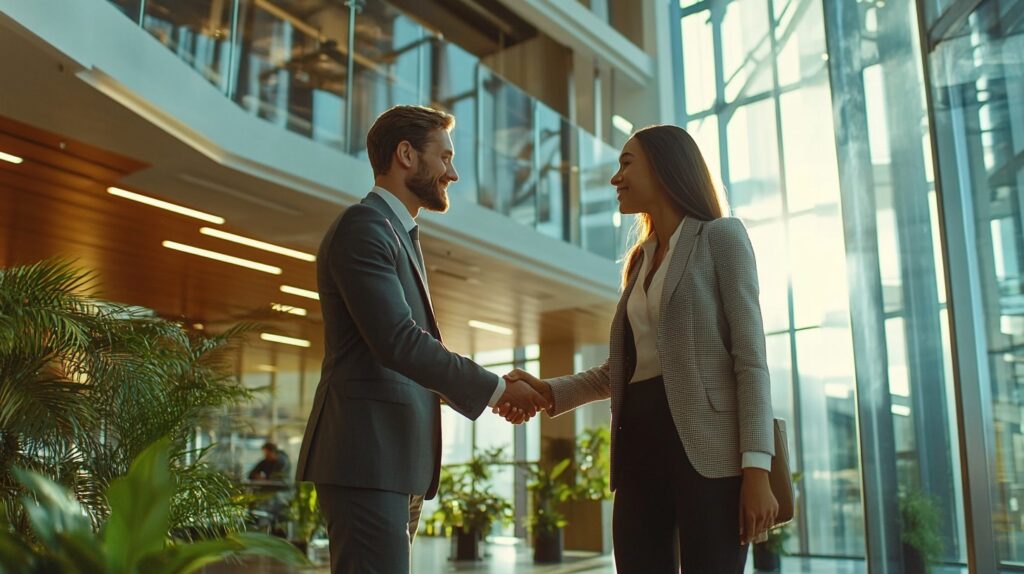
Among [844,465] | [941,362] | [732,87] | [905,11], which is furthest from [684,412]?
[732,87]

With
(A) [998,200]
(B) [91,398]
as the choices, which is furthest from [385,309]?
(B) [91,398]

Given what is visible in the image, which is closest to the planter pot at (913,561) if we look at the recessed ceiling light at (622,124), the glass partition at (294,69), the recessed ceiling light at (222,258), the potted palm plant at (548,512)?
the glass partition at (294,69)

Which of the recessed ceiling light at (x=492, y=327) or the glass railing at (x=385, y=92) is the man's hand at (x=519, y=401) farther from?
the recessed ceiling light at (x=492, y=327)

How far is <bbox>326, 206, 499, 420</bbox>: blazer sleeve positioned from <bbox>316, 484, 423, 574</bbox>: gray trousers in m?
0.30

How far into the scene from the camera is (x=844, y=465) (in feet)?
41.3

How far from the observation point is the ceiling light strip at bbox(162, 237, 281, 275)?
8719 mm

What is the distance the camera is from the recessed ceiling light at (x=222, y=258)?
28.6 feet

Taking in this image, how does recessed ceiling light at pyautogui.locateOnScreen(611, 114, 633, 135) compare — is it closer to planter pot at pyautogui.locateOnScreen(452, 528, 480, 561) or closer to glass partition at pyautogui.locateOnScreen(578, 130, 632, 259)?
glass partition at pyautogui.locateOnScreen(578, 130, 632, 259)

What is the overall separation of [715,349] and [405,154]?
1032 millimetres

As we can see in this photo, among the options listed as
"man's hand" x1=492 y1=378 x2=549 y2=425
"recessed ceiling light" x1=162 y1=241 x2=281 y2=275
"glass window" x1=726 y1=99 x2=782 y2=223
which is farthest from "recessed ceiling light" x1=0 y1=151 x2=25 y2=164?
"glass window" x1=726 y1=99 x2=782 y2=223

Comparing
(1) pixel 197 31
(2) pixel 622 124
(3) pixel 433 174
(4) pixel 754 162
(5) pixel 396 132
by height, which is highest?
(2) pixel 622 124

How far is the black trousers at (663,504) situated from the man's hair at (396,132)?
3.04 ft

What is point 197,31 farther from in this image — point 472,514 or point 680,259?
point 472,514

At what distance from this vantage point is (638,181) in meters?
2.37
